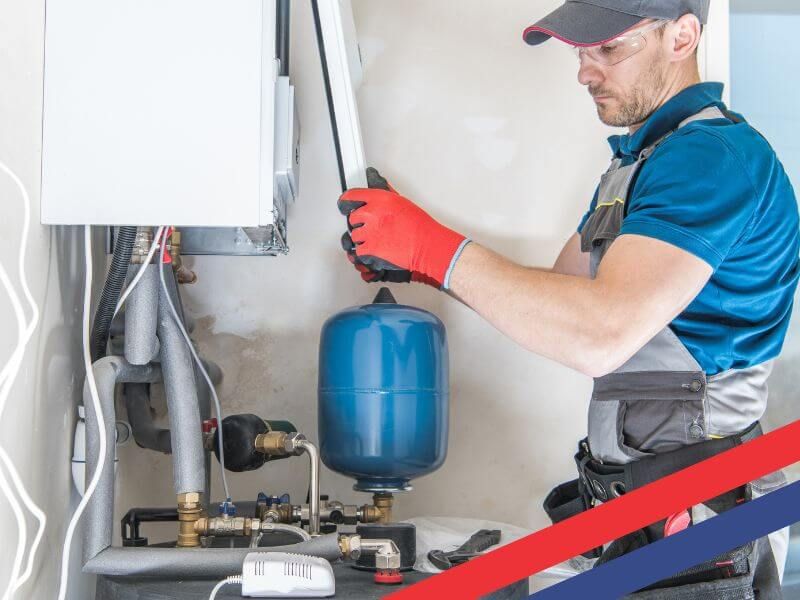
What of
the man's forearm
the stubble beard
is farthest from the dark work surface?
the stubble beard

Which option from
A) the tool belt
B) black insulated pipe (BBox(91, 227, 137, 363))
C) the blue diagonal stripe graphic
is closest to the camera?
the blue diagonal stripe graphic

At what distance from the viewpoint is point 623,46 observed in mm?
1370

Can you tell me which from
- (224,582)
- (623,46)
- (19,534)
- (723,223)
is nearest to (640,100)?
(623,46)

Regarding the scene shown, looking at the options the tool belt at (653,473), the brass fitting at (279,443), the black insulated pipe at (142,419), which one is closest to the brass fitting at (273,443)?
the brass fitting at (279,443)

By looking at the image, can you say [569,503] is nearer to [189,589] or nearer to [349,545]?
[349,545]

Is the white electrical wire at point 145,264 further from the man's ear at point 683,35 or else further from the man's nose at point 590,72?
the man's ear at point 683,35

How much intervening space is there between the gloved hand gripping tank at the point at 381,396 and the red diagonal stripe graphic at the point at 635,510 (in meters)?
0.48

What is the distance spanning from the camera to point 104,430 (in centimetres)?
122

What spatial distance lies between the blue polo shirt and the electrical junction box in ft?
1.71

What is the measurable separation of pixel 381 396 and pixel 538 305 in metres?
0.35

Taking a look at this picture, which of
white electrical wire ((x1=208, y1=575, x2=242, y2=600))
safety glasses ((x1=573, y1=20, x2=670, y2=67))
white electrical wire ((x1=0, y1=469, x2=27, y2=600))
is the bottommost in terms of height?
white electrical wire ((x1=208, y1=575, x2=242, y2=600))

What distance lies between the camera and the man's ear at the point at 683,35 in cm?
136

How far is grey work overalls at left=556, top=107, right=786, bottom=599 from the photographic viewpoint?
121 centimetres

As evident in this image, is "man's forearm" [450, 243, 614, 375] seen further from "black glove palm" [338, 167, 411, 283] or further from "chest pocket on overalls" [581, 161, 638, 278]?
"black glove palm" [338, 167, 411, 283]
